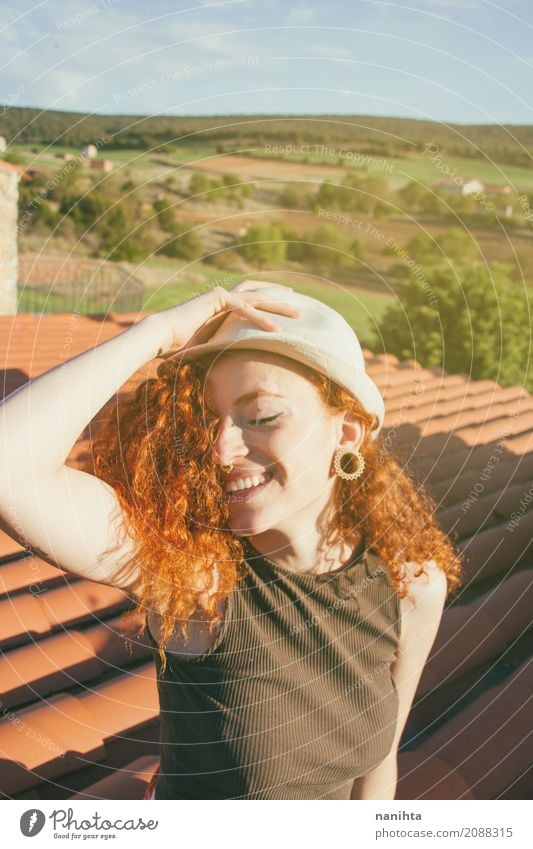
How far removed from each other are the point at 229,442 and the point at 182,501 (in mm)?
123

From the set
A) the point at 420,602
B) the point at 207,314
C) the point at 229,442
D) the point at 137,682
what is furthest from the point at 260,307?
the point at 137,682

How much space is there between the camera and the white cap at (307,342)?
2.63ft

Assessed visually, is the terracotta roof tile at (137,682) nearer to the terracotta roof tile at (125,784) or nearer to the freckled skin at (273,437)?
the terracotta roof tile at (125,784)

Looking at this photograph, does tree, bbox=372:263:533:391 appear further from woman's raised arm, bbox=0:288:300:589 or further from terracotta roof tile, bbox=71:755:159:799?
woman's raised arm, bbox=0:288:300:589

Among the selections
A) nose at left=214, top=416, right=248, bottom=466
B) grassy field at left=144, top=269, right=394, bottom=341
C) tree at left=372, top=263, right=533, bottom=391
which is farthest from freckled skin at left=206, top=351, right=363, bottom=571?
tree at left=372, top=263, right=533, bottom=391

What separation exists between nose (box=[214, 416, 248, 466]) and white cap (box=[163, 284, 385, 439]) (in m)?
0.09

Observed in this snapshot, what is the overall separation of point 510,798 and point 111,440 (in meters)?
0.84

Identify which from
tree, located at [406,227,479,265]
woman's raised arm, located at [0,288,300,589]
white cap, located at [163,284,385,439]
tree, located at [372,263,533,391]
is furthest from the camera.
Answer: tree, located at [406,227,479,265]

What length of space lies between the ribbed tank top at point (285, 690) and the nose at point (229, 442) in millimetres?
134

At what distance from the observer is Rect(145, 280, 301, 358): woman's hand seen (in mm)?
815

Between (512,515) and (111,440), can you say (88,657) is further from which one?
(512,515)

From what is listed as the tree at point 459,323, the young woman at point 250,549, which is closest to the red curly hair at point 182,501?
the young woman at point 250,549

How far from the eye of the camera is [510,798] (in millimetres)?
1130

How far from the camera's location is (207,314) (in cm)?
84
